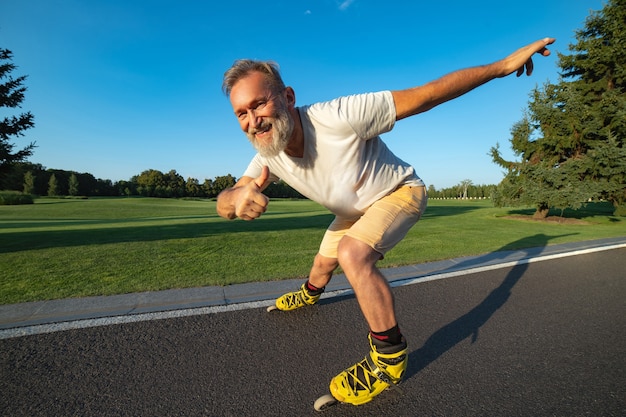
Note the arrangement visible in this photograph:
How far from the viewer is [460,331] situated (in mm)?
2672

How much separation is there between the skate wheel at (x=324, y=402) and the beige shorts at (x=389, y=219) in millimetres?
881

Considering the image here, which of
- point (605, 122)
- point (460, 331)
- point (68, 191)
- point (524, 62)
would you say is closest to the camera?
point (524, 62)

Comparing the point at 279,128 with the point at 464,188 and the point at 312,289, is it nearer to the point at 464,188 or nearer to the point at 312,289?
the point at 312,289

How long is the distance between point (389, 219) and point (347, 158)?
49cm

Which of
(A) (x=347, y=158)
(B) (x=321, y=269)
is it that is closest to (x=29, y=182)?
(B) (x=321, y=269)

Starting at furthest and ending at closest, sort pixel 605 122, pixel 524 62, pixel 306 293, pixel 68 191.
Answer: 1. pixel 68 191
2. pixel 605 122
3. pixel 306 293
4. pixel 524 62

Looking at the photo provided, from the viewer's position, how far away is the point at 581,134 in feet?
48.7

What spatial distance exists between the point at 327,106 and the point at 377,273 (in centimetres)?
110

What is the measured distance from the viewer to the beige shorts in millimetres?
1985

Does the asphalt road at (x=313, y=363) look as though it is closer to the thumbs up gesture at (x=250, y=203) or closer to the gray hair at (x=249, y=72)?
the thumbs up gesture at (x=250, y=203)

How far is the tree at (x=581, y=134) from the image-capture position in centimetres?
1422

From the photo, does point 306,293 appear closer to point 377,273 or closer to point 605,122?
point 377,273

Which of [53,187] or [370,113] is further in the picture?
[53,187]

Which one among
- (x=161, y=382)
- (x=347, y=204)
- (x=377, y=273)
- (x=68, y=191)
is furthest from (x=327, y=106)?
(x=68, y=191)
